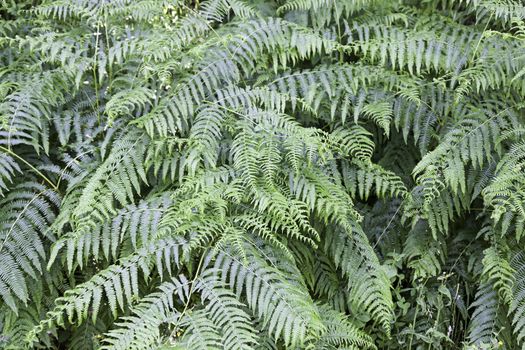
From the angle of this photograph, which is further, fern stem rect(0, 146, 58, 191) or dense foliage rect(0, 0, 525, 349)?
fern stem rect(0, 146, 58, 191)

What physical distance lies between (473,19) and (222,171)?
2.35m

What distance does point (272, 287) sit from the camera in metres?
2.68

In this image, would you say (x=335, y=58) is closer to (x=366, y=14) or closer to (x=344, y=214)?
(x=366, y=14)

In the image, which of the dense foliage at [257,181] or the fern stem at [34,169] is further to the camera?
the fern stem at [34,169]

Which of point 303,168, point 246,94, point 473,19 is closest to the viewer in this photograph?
point 303,168

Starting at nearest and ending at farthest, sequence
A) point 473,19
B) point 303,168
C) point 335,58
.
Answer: point 303,168
point 335,58
point 473,19

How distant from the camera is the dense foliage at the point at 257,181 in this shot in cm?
280

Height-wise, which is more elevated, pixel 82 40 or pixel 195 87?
pixel 82 40

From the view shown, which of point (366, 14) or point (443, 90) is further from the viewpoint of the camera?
point (366, 14)

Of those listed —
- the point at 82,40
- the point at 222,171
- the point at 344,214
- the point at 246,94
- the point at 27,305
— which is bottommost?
the point at 27,305

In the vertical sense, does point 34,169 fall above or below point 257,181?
above

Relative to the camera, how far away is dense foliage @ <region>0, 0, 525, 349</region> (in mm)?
2799

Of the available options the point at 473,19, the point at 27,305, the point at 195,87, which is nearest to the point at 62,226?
the point at 27,305

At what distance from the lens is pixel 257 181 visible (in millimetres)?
3014
